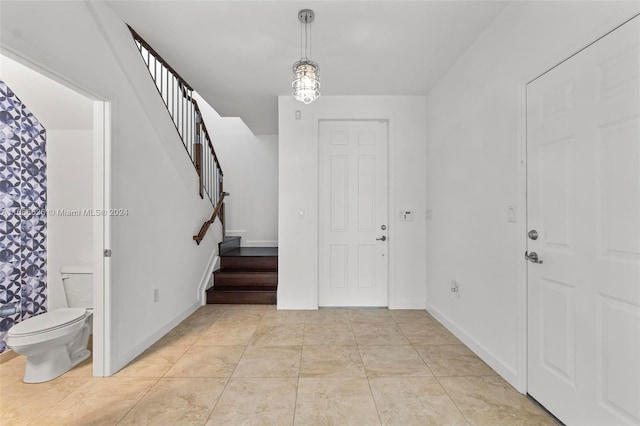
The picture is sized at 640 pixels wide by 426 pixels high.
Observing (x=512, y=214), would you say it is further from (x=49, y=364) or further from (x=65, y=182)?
(x=65, y=182)

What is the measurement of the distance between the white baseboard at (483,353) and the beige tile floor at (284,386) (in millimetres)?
48

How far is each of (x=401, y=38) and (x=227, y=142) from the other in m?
3.87

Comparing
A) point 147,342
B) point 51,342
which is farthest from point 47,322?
point 147,342

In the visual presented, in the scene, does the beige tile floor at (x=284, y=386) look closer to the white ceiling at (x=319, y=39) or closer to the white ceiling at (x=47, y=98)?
the white ceiling at (x=47, y=98)

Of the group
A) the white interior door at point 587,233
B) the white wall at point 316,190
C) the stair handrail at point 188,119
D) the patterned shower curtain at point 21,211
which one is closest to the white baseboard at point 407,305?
the white wall at point 316,190

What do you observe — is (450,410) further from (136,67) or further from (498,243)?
(136,67)

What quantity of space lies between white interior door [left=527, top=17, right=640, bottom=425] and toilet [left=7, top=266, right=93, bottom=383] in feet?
10.3

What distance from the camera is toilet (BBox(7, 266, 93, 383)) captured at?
5.88ft

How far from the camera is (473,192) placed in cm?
237

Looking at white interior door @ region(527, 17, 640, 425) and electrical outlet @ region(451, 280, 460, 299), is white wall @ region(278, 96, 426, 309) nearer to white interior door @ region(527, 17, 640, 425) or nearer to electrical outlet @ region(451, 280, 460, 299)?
electrical outlet @ region(451, 280, 460, 299)

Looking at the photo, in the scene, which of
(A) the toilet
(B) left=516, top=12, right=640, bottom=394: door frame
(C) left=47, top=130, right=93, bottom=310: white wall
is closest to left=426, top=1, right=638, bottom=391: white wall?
(B) left=516, top=12, right=640, bottom=394: door frame

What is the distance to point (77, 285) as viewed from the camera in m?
2.44

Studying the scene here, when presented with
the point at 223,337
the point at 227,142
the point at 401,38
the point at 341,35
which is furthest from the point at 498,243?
the point at 227,142

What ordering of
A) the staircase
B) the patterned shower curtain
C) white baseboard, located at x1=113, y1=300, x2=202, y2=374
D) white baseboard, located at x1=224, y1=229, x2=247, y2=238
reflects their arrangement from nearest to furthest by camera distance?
white baseboard, located at x1=113, y1=300, x2=202, y2=374, the patterned shower curtain, the staircase, white baseboard, located at x1=224, y1=229, x2=247, y2=238
